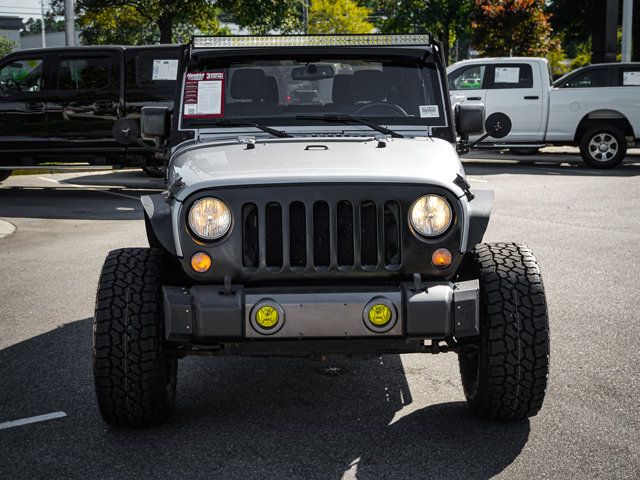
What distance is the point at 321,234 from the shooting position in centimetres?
434

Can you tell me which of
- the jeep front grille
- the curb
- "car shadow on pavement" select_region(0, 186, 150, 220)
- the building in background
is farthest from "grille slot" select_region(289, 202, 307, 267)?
the building in background

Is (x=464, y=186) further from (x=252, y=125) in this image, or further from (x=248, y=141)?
(x=252, y=125)

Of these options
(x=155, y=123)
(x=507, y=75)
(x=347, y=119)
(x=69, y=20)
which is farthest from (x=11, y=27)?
(x=347, y=119)

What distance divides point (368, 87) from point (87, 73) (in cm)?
1019

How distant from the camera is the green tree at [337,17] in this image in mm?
55312

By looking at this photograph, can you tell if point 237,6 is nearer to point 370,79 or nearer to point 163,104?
point 163,104

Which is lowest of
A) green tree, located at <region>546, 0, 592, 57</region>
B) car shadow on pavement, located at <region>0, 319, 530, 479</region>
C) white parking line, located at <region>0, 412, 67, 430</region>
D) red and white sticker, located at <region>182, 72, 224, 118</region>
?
car shadow on pavement, located at <region>0, 319, 530, 479</region>

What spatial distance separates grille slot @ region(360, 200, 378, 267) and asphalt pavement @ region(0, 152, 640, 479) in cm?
67

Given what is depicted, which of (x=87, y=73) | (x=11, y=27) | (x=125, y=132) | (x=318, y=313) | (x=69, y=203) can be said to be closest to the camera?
(x=318, y=313)

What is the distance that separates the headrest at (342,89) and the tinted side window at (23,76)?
1034 cm

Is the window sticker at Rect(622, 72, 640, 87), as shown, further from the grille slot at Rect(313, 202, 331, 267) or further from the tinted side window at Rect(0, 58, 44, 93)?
the grille slot at Rect(313, 202, 331, 267)

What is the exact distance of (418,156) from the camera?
4.81 m

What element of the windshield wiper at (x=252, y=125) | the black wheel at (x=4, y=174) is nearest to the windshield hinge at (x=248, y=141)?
the windshield wiper at (x=252, y=125)

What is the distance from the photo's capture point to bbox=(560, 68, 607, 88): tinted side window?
18406 mm
